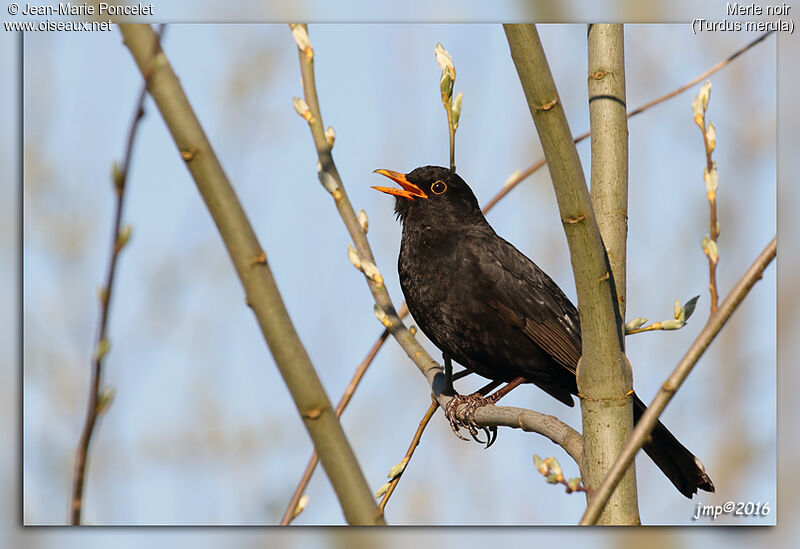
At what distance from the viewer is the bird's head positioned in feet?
11.8

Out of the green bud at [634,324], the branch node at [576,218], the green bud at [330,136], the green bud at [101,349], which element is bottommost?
the green bud at [101,349]

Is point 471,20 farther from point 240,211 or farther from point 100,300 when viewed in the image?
point 100,300

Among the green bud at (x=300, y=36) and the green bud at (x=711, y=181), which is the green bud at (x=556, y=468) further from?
the green bud at (x=300, y=36)

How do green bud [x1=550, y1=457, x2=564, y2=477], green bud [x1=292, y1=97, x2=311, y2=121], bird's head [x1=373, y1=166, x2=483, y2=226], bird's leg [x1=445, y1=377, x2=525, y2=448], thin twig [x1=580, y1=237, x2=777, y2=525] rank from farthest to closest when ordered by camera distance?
bird's head [x1=373, y1=166, x2=483, y2=226] → bird's leg [x1=445, y1=377, x2=525, y2=448] → green bud [x1=292, y1=97, x2=311, y2=121] → green bud [x1=550, y1=457, x2=564, y2=477] → thin twig [x1=580, y1=237, x2=777, y2=525]

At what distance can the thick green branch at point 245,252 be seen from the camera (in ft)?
4.10

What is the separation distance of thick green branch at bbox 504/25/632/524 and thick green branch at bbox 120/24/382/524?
767mm

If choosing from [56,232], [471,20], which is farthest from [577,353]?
[56,232]

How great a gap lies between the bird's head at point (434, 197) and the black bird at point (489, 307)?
2.2 inches

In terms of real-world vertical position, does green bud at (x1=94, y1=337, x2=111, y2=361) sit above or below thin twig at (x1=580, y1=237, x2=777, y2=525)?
below

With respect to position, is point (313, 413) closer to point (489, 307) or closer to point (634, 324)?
point (634, 324)

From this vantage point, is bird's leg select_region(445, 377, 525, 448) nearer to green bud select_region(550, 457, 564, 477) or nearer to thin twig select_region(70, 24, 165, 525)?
green bud select_region(550, 457, 564, 477)

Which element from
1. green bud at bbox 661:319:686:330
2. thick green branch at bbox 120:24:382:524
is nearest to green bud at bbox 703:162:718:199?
green bud at bbox 661:319:686:330

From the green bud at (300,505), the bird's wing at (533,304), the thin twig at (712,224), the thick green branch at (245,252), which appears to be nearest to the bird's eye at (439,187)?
the bird's wing at (533,304)

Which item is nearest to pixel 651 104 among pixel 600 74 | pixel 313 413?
pixel 600 74
